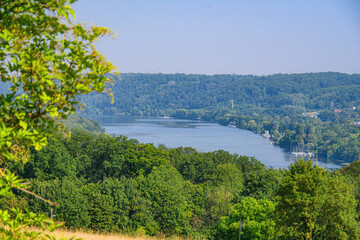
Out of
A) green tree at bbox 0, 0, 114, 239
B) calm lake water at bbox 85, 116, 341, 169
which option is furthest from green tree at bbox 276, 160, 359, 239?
calm lake water at bbox 85, 116, 341, 169

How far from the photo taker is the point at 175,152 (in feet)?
138

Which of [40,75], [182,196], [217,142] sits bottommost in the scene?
[217,142]

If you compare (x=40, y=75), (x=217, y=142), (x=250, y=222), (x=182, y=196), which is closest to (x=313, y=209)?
(x=250, y=222)

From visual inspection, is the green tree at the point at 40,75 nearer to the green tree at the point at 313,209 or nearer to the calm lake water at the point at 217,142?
the green tree at the point at 313,209

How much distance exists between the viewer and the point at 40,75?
2.88 metres

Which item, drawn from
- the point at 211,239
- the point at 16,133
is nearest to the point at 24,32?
the point at 16,133

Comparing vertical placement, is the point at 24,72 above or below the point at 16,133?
above

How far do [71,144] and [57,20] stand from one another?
34.1m

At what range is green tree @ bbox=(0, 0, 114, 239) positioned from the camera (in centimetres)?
293

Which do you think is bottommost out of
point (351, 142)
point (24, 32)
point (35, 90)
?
point (351, 142)

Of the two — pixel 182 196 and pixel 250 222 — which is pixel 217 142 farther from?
pixel 250 222

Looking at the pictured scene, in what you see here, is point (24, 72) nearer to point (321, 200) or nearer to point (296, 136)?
point (321, 200)

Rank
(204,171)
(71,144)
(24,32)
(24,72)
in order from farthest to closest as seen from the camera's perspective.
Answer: (204,171), (71,144), (24,32), (24,72)

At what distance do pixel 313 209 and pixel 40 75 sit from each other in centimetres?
1310
